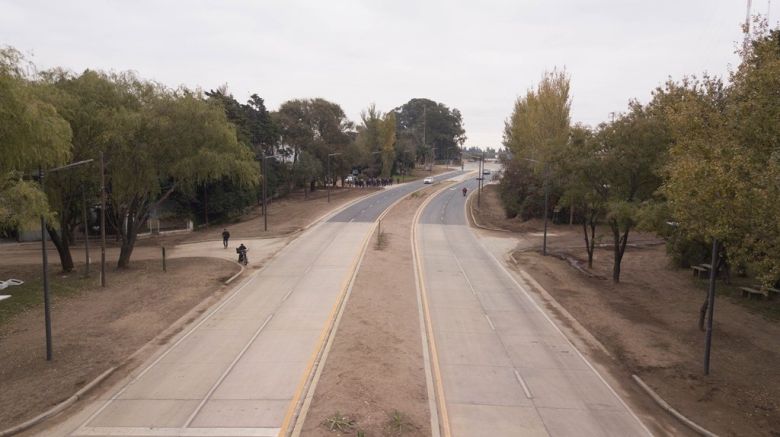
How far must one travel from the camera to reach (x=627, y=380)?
17.3 metres

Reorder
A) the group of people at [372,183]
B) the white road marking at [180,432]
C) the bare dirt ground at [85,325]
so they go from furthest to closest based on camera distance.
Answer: the group of people at [372,183], the bare dirt ground at [85,325], the white road marking at [180,432]

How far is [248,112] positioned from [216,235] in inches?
1096

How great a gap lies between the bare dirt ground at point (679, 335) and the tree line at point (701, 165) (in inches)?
100

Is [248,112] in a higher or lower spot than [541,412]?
higher

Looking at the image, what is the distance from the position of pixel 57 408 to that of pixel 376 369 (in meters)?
8.55

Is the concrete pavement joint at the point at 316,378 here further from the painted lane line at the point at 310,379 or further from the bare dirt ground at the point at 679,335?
the bare dirt ground at the point at 679,335

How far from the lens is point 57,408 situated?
14125 mm

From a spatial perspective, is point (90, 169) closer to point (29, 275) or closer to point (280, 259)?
point (29, 275)

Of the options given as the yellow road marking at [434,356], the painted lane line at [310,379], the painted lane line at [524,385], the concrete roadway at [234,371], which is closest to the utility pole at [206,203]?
the yellow road marking at [434,356]

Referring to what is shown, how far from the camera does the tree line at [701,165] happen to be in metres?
14.1

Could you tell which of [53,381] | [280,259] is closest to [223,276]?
[280,259]

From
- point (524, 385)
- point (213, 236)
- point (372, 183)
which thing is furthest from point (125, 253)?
point (372, 183)

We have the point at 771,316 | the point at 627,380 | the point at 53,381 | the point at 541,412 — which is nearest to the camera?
the point at 541,412

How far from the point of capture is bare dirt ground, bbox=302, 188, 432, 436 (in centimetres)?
1306
